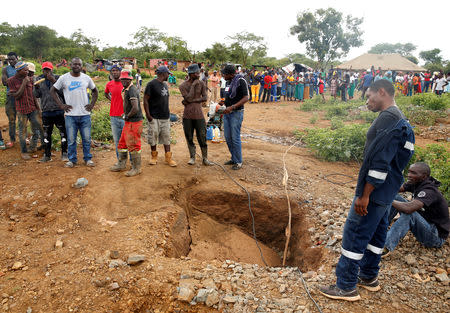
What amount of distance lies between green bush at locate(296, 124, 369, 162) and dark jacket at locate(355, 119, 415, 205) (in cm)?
444

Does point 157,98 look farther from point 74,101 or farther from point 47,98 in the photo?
point 47,98

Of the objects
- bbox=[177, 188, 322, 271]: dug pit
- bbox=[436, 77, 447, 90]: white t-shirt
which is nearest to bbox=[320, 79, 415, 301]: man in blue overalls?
bbox=[177, 188, 322, 271]: dug pit

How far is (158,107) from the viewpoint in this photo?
16.5 ft

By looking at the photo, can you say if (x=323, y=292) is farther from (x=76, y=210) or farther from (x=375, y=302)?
(x=76, y=210)

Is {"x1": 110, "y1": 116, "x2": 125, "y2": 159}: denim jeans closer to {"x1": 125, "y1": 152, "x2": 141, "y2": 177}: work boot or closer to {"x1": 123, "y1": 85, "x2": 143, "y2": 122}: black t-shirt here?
{"x1": 123, "y1": 85, "x2": 143, "y2": 122}: black t-shirt

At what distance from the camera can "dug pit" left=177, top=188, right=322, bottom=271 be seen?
14.7ft

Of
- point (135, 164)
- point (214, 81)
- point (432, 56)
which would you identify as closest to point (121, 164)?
point (135, 164)

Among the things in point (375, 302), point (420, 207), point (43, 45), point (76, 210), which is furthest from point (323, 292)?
point (43, 45)

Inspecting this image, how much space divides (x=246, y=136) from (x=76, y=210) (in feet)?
19.1

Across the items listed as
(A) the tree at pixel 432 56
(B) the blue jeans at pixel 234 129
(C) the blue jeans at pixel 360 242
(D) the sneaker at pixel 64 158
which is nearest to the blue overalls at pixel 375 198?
(C) the blue jeans at pixel 360 242

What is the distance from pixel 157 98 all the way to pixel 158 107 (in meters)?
0.16

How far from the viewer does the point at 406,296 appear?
2.73 m

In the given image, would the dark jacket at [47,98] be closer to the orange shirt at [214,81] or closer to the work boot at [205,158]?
the work boot at [205,158]

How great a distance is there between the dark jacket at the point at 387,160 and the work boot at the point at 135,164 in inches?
136
